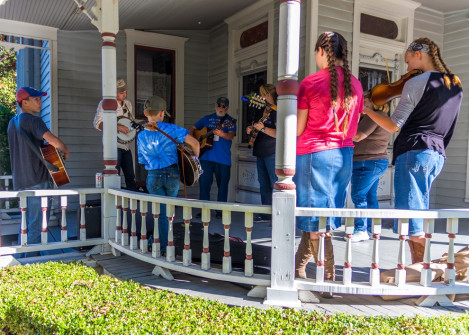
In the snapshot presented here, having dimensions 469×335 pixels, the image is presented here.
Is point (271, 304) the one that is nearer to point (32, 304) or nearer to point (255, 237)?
point (32, 304)

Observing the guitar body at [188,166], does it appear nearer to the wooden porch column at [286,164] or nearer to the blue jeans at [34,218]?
the wooden porch column at [286,164]

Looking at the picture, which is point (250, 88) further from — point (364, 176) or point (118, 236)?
point (118, 236)

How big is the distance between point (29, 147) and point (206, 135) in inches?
95.0

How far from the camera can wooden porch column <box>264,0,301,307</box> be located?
105 inches

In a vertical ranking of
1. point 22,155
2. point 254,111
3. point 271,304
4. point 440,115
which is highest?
point 254,111

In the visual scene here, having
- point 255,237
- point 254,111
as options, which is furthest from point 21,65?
point 255,237

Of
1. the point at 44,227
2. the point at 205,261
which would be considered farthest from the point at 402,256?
the point at 44,227

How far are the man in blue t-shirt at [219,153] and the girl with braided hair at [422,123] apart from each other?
310cm

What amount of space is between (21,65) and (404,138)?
382 inches

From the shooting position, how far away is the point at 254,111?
671 centimetres

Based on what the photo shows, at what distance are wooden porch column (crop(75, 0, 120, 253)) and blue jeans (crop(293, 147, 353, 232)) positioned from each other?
2.17 m

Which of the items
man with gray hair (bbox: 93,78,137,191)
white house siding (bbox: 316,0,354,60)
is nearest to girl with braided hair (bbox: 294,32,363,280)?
white house siding (bbox: 316,0,354,60)

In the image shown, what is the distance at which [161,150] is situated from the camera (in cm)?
347

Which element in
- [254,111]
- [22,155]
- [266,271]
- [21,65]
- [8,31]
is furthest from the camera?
[21,65]
